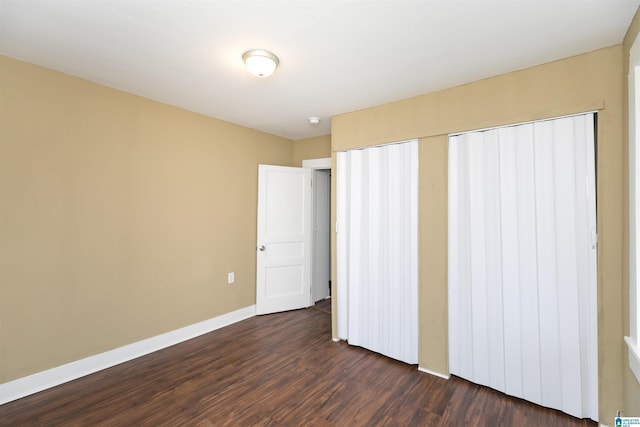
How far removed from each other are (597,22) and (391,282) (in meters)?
2.29

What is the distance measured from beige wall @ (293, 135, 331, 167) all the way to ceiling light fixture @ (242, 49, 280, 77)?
2114 millimetres

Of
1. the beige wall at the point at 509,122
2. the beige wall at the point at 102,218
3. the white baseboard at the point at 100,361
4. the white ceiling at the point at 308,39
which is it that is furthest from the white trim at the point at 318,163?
the white baseboard at the point at 100,361

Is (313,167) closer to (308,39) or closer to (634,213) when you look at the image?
(308,39)

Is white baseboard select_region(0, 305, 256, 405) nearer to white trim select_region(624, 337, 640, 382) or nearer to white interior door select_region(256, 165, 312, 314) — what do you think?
white interior door select_region(256, 165, 312, 314)

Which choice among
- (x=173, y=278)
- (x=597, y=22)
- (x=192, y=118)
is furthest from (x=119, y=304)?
(x=597, y=22)

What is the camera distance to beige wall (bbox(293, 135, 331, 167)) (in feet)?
13.4

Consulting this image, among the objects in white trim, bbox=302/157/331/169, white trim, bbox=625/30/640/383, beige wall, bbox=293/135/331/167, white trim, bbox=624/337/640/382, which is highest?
beige wall, bbox=293/135/331/167

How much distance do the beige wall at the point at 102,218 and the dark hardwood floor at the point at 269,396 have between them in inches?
15.1

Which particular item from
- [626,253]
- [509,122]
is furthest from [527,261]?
[509,122]

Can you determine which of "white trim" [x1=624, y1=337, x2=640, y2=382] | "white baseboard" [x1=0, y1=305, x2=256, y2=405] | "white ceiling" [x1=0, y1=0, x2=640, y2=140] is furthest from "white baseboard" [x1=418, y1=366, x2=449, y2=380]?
"white ceiling" [x1=0, y1=0, x2=640, y2=140]

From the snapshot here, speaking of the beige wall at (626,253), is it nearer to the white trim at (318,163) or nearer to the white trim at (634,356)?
the white trim at (634,356)

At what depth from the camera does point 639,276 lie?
149 cm

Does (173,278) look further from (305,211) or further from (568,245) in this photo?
(568,245)

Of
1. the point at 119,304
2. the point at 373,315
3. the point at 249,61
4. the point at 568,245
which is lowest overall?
the point at 373,315
